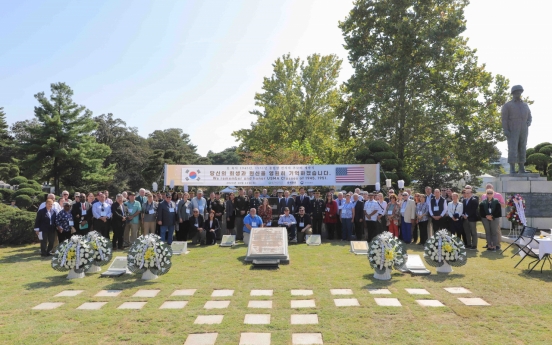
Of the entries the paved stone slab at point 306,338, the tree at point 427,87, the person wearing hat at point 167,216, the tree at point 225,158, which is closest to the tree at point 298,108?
the tree at point 427,87

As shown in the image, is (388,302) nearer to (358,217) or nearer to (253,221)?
(253,221)

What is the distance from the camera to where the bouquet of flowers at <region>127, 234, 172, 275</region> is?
323 inches

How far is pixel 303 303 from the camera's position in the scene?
257 inches

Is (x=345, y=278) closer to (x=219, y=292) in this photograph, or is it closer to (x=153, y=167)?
(x=219, y=292)

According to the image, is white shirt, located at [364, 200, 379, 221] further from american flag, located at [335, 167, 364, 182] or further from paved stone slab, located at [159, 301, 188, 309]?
paved stone slab, located at [159, 301, 188, 309]

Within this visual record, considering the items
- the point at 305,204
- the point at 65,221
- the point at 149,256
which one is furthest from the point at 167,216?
the point at 305,204

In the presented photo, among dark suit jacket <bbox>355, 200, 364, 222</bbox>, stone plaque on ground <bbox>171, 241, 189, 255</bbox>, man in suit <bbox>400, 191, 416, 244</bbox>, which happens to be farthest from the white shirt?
stone plaque on ground <bbox>171, 241, 189, 255</bbox>

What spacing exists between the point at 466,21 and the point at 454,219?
54.9ft

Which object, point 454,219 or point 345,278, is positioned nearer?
point 345,278

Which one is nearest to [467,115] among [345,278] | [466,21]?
[466,21]

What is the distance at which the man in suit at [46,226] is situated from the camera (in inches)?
437

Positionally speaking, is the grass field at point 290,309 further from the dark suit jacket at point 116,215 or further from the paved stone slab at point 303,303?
the dark suit jacket at point 116,215

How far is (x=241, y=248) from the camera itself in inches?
496

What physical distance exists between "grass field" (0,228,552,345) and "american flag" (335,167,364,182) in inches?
304
